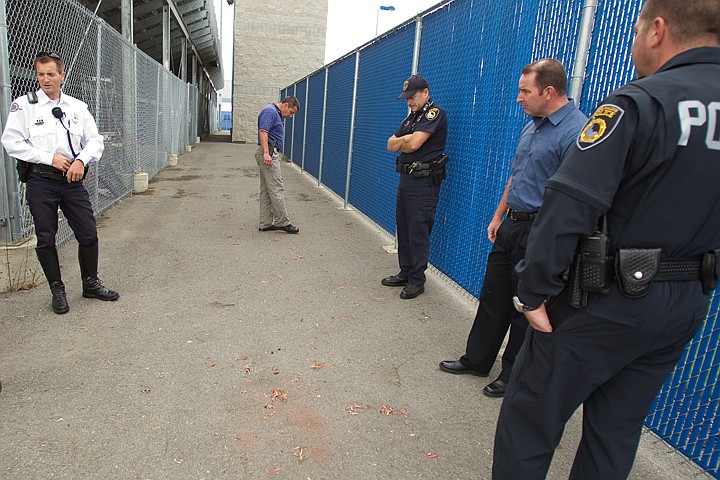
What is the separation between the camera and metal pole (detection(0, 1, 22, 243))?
14.0 feet

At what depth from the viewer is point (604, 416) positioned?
176 cm

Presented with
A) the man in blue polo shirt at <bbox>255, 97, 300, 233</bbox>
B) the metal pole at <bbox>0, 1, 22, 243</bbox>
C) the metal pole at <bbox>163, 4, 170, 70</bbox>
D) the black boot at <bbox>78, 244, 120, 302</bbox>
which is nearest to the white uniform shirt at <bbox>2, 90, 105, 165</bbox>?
the metal pole at <bbox>0, 1, 22, 243</bbox>

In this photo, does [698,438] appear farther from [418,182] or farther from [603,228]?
[418,182]

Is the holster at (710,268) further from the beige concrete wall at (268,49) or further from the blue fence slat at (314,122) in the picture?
the beige concrete wall at (268,49)

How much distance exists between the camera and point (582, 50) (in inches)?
126

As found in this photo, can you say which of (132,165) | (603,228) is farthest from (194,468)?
(132,165)

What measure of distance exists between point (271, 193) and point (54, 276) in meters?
3.33

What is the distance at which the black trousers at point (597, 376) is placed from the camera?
62.6 inches

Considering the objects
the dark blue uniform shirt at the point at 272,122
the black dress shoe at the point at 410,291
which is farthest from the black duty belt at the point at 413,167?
the dark blue uniform shirt at the point at 272,122

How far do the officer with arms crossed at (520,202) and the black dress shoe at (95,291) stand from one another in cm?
291

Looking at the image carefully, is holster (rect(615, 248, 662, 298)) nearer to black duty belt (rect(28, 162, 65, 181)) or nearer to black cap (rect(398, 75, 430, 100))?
black cap (rect(398, 75, 430, 100))

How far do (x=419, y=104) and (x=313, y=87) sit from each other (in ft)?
30.7

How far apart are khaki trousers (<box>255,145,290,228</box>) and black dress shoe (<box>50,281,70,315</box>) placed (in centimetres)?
331

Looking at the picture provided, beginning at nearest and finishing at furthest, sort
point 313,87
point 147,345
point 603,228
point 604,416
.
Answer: point 603,228 → point 604,416 → point 147,345 → point 313,87
